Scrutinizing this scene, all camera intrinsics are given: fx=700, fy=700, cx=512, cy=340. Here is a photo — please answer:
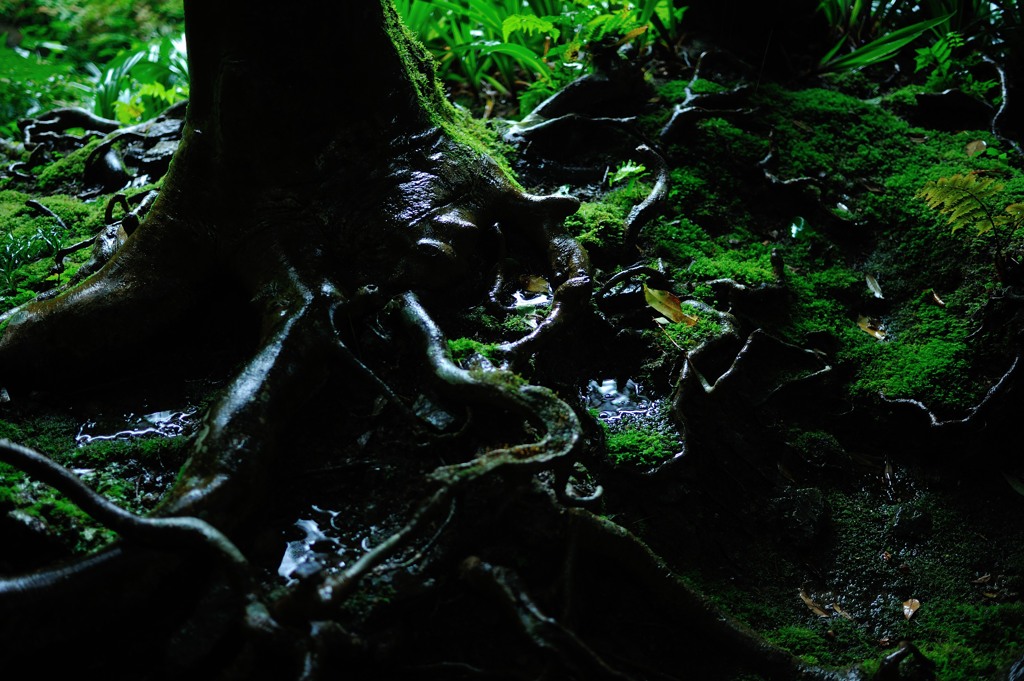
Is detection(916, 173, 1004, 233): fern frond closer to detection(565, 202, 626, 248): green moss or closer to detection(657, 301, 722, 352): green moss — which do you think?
detection(657, 301, 722, 352): green moss

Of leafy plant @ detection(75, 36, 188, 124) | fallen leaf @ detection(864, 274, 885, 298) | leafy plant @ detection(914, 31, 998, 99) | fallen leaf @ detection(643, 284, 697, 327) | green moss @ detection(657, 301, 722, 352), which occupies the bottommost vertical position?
fallen leaf @ detection(864, 274, 885, 298)

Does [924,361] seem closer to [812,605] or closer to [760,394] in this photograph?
[760,394]

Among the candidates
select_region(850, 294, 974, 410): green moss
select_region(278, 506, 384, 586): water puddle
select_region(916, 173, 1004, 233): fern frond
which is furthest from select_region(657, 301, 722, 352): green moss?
select_region(278, 506, 384, 586): water puddle

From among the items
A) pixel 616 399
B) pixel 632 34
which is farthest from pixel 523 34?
pixel 616 399

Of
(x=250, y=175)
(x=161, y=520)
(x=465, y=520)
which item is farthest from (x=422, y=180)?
(x=161, y=520)

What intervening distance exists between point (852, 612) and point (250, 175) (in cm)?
332

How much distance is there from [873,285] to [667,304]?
4.91ft

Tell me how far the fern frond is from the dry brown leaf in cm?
220

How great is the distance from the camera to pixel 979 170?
177 inches

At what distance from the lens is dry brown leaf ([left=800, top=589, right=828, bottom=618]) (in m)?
2.99

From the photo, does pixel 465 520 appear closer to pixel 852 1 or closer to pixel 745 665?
pixel 745 665

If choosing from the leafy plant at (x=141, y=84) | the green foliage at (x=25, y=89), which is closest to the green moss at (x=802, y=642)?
the leafy plant at (x=141, y=84)

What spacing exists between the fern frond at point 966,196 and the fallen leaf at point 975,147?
50.1 inches

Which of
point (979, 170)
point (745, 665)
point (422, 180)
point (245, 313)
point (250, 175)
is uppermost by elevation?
point (250, 175)
